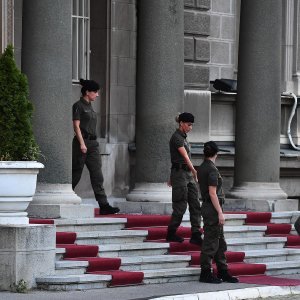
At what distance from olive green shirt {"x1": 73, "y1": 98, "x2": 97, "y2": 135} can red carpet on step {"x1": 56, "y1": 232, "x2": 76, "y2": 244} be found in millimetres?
2111

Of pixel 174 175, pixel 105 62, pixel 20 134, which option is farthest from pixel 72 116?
pixel 105 62

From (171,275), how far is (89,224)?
1.52 m

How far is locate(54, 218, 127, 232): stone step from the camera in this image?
19828 millimetres

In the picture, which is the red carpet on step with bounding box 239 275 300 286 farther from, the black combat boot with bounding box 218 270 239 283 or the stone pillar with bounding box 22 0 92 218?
the stone pillar with bounding box 22 0 92 218

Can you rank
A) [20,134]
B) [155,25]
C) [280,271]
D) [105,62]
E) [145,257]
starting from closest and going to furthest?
[20,134] → [145,257] → [280,271] → [155,25] → [105,62]

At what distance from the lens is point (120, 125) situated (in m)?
26.0

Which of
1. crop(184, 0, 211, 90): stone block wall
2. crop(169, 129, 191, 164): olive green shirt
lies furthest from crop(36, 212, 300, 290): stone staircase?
crop(184, 0, 211, 90): stone block wall

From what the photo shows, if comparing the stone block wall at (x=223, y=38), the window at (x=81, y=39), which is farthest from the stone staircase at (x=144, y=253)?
the stone block wall at (x=223, y=38)

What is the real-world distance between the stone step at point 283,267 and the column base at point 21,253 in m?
4.21

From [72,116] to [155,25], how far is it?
266cm

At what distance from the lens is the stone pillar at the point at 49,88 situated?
2030 centimetres

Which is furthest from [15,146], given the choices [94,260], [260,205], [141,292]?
[260,205]

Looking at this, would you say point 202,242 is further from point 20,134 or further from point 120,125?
point 120,125

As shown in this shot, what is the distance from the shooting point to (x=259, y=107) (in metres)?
24.3
